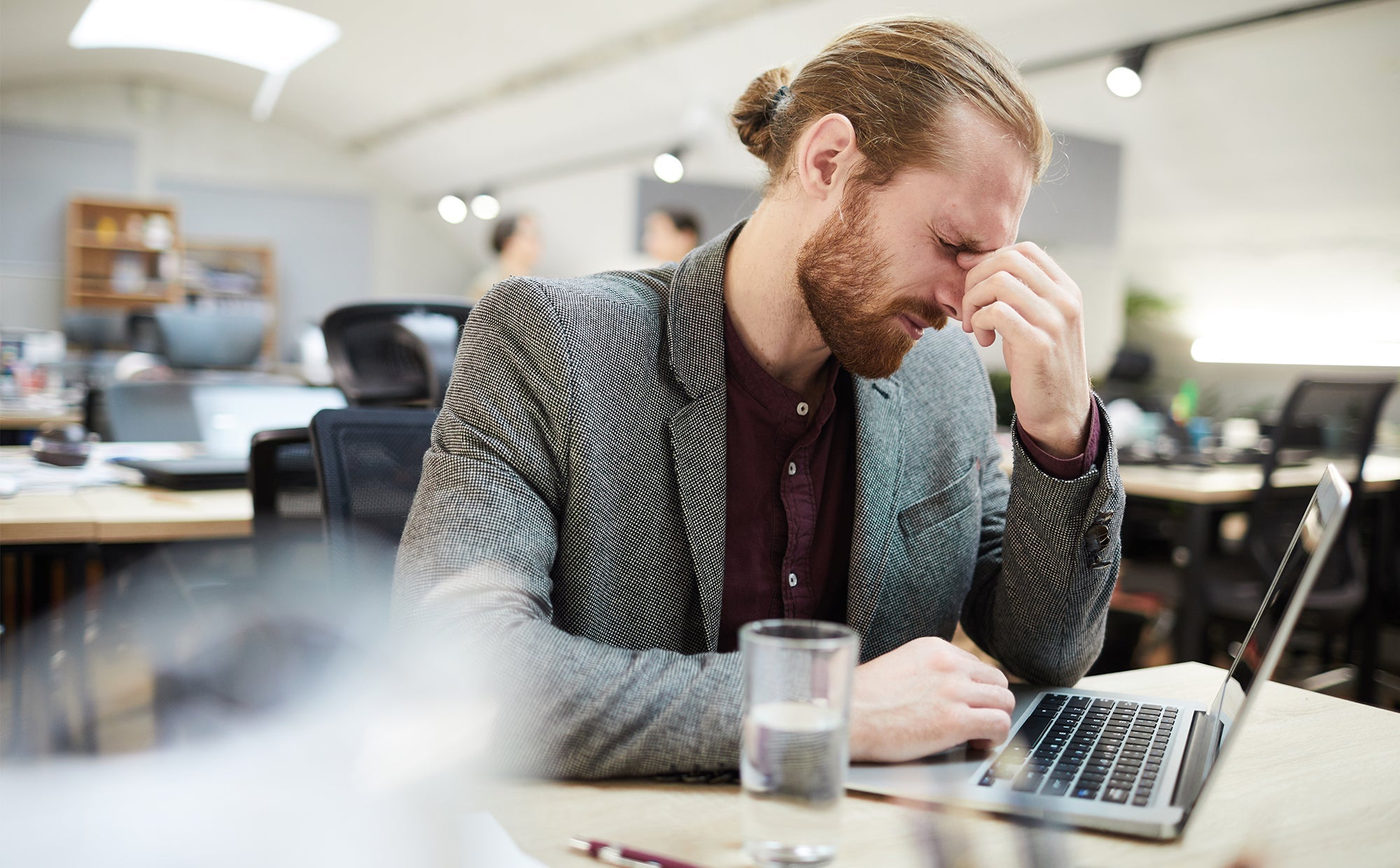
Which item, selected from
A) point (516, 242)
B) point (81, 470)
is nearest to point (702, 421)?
point (81, 470)

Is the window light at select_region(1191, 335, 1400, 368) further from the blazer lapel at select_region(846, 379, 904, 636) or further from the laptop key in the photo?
the laptop key

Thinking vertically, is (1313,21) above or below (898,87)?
above

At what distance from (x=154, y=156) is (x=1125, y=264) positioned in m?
8.30

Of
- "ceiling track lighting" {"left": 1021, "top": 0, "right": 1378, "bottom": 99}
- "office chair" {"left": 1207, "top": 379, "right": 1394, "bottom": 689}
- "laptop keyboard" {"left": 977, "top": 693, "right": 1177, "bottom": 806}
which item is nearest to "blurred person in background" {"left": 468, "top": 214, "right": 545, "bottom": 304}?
"ceiling track lighting" {"left": 1021, "top": 0, "right": 1378, "bottom": 99}

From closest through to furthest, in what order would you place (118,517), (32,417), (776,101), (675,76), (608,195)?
(776,101) → (118,517) → (32,417) → (675,76) → (608,195)

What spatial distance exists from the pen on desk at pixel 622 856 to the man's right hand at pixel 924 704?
18 centimetres

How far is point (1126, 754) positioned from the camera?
0.77 m

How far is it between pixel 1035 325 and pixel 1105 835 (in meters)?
0.45

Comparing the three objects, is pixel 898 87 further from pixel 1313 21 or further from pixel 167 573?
pixel 1313 21

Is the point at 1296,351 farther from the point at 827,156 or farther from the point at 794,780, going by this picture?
the point at 794,780

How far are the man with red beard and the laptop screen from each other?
0.17 meters

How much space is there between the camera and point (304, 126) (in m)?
10.3

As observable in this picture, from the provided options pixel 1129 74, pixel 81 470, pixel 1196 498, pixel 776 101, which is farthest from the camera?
pixel 1129 74

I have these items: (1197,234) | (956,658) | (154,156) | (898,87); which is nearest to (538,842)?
(956,658)
